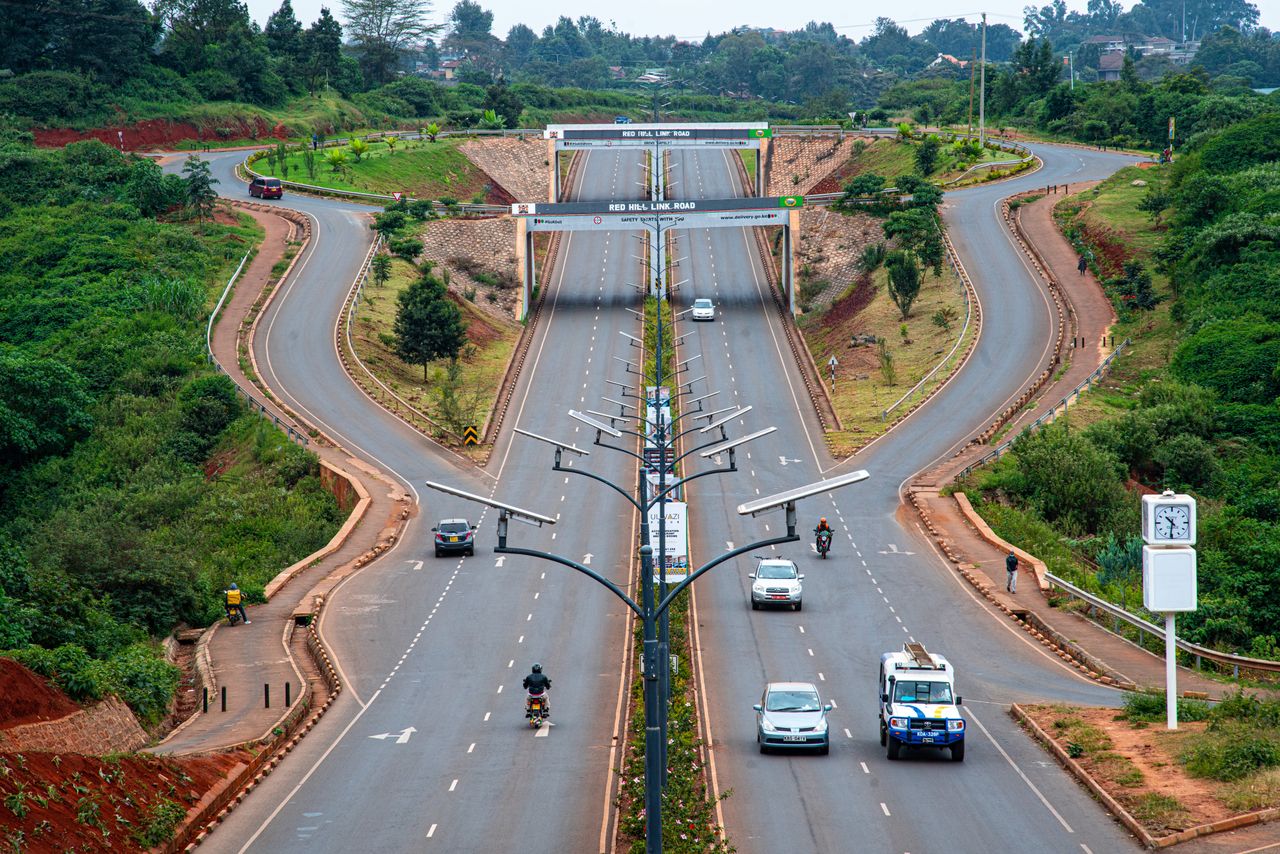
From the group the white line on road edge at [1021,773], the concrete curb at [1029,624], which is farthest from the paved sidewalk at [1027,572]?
the white line on road edge at [1021,773]

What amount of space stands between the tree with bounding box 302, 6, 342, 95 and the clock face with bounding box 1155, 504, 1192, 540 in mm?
140716

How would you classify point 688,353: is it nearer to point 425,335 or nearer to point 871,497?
point 425,335

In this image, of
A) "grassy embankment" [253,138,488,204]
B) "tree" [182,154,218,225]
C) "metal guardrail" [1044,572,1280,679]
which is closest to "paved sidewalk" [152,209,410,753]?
"metal guardrail" [1044,572,1280,679]

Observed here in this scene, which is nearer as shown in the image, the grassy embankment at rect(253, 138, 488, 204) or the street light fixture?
the street light fixture

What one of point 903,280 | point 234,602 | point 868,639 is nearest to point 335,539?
point 234,602

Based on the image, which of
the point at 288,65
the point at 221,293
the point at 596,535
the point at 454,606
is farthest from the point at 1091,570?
the point at 288,65

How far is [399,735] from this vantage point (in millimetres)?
34344

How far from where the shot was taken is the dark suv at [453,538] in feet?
175

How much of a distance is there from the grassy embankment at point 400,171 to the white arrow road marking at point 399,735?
91.9m

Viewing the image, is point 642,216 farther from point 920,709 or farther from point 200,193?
point 920,709

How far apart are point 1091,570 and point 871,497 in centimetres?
1061

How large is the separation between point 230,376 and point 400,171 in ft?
187

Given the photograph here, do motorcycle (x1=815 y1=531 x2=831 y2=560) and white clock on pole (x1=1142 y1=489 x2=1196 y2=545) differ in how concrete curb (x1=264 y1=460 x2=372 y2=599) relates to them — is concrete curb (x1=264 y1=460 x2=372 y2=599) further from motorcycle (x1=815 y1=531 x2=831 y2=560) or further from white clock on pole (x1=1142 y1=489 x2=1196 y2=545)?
white clock on pole (x1=1142 y1=489 x2=1196 y2=545)

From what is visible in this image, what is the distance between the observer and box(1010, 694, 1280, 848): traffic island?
26.0m
